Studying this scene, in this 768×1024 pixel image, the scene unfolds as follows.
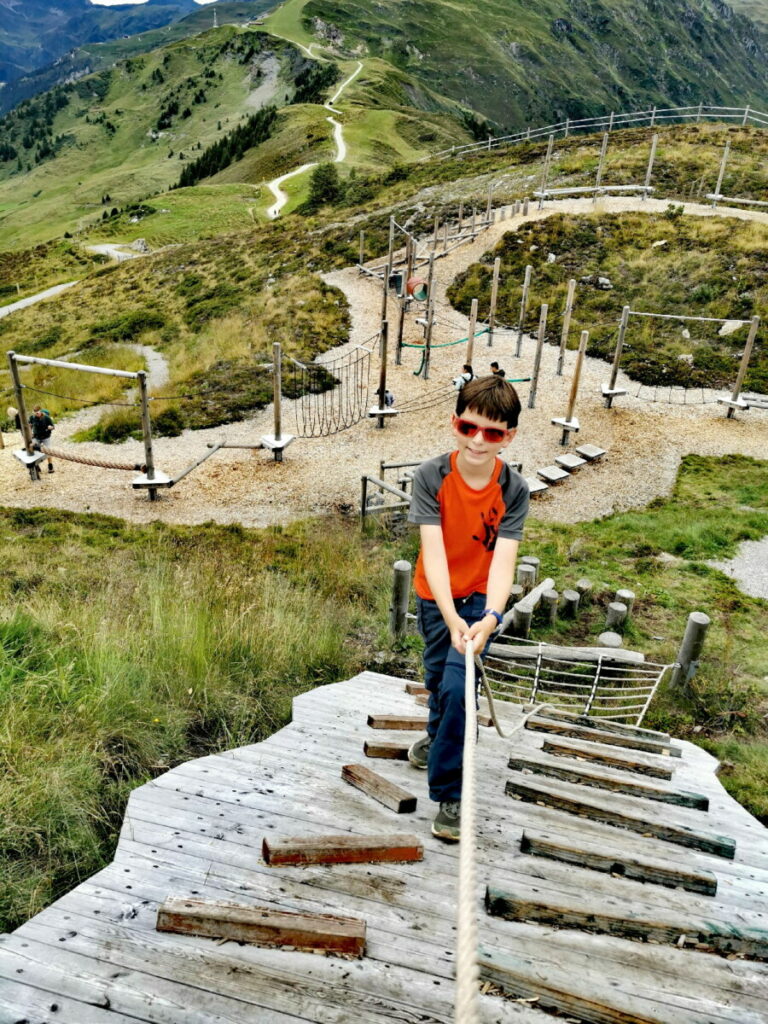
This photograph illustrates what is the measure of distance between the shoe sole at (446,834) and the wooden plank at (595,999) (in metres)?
0.83

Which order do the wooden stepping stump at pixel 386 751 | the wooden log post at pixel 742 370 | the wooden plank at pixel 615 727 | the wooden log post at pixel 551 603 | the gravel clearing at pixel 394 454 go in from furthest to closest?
the wooden log post at pixel 742 370
the gravel clearing at pixel 394 454
the wooden log post at pixel 551 603
the wooden plank at pixel 615 727
the wooden stepping stump at pixel 386 751

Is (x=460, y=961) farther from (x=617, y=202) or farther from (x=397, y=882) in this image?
(x=617, y=202)

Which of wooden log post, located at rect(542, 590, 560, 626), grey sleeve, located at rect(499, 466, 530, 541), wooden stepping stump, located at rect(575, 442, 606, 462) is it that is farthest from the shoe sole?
wooden stepping stump, located at rect(575, 442, 606, 462)

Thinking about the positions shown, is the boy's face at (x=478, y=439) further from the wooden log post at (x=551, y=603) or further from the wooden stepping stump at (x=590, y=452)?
the wooden stepping stump at (x=590, y=452)

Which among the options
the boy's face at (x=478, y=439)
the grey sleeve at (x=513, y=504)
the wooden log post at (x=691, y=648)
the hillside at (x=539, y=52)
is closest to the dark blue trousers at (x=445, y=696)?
the grey sleeve at (x=513, y=504)

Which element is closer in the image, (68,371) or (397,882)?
(397,882)

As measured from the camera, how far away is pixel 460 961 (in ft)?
4.31

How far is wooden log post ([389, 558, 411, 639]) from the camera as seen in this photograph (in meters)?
6.27

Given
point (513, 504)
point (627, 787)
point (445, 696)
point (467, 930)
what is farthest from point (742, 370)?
point (467, 930)

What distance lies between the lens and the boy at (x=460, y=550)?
9.98ft

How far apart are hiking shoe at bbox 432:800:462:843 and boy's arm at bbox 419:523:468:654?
77 centimetres

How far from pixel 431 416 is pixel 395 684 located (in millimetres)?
12315

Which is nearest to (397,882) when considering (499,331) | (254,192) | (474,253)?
(499,331)

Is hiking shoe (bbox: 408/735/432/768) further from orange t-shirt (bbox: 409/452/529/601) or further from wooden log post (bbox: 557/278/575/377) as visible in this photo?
wooden log post (bbox: 557/278/575/377)
